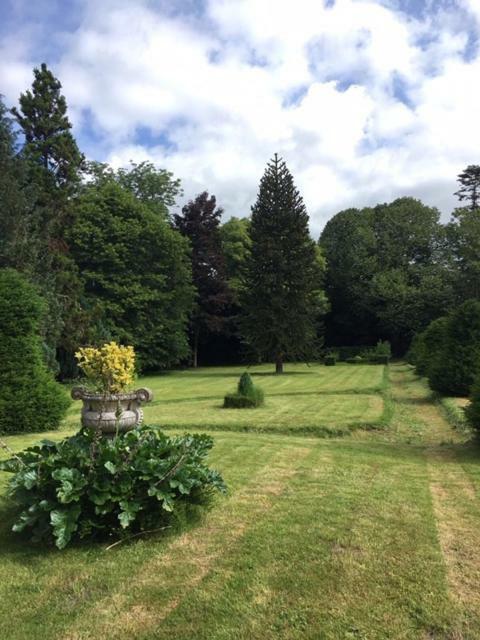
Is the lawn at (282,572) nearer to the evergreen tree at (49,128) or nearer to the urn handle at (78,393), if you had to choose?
the urn handle at (78,393)

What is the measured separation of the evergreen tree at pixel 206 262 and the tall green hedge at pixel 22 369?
25293 mm

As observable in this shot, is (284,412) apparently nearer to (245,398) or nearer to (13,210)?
(245,398)

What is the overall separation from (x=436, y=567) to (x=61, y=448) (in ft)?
10.4

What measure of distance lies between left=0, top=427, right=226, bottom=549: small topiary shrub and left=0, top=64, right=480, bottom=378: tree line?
274 inches

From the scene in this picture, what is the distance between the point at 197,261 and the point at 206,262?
69cm

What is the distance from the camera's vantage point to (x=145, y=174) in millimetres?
38469

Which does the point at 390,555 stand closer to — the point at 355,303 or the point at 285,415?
the point at 285,415

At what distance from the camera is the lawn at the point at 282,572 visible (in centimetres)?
276

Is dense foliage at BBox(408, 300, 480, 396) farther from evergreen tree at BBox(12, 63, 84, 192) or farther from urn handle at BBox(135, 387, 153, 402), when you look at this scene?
evergreen tree at BBox(12, 63, 84, 192)

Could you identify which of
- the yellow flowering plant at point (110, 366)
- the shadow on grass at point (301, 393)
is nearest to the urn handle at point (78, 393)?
the yellow flowering plant at point (110, 366)

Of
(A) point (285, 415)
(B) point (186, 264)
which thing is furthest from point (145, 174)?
(A) point (285, 415)

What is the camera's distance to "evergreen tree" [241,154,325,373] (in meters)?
26.8

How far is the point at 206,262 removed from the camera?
119 ft

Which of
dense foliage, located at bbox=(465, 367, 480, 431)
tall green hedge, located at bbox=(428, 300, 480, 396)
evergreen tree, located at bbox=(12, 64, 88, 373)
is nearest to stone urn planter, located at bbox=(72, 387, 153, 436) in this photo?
dense foliage, located at bbox=(465, 367, 480, 431)
